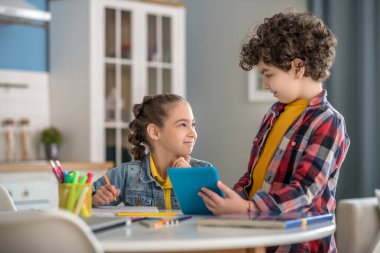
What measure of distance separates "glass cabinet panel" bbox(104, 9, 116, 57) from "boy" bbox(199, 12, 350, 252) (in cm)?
292

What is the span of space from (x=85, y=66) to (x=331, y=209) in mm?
3171

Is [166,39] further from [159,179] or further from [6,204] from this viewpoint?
[6,204]

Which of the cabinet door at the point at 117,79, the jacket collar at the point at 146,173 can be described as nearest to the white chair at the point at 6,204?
the jacket collar at the point at 146,173

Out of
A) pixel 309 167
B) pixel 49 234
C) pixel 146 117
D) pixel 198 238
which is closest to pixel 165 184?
pixel 146 117

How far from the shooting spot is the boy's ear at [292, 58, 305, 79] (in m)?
1.98

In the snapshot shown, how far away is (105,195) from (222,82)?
Answer: 146 inches

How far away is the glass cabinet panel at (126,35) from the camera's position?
506 centimetres

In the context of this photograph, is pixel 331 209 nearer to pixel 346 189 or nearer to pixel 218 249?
pixel 218 249

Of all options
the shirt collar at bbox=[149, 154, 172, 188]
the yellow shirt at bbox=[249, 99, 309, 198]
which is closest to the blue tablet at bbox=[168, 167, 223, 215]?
the yellow shirt at bbox=[249, 99, 309, 198]

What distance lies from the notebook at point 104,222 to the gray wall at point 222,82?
3882mm

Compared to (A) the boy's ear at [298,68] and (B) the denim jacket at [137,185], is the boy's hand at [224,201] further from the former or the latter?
(B) the denim jacket at [137,185]

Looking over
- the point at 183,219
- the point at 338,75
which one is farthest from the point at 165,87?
the point at 183,219

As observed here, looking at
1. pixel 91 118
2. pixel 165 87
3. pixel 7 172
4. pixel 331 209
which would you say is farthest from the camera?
pixel 165 87

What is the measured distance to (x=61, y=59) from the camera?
4992 mm
